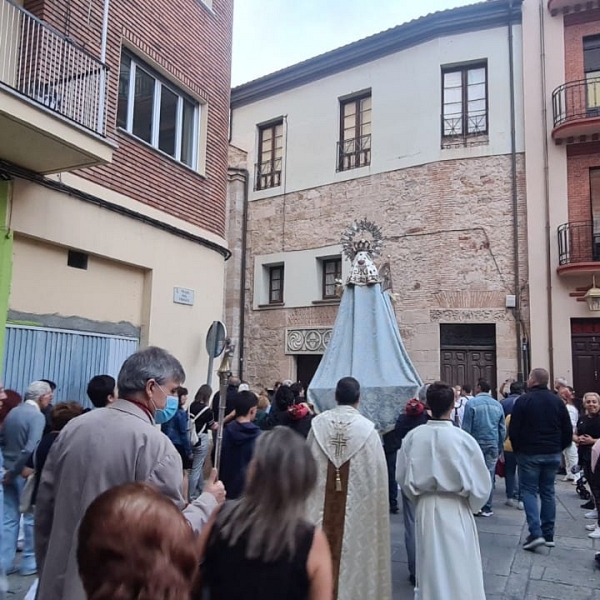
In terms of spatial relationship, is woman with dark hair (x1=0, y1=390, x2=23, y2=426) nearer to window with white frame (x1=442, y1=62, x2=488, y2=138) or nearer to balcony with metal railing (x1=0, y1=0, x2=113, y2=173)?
balcony with metal railing (x1=0, y1=0, x2=113, y2=173)

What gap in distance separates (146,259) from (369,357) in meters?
4.21

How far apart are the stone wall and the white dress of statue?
11.1 m

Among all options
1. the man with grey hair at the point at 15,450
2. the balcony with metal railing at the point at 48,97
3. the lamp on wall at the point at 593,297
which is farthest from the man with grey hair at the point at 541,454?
the lamp on wall at the point at 593,297

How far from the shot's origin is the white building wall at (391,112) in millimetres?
15602

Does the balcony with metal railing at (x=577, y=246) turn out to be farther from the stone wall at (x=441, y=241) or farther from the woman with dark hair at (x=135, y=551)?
the woman with dark hair at (x=135, y=551)

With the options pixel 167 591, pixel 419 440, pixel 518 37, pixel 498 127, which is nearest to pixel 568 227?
pixel 498 127

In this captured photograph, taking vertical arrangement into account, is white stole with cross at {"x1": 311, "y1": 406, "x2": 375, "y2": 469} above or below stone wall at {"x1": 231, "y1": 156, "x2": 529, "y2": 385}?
below

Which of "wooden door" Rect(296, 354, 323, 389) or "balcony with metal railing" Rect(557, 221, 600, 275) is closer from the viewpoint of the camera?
"balcony with metal railing" Rect(557, 221, 600, 275)

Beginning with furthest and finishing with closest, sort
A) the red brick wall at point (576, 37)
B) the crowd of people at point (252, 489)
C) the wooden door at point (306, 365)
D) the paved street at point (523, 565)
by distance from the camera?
the wooden door at point (306, 365) < the red brick wall at point (576, 37) < the paved street at point (523, 565) < the crowd of people at point (252, 489)

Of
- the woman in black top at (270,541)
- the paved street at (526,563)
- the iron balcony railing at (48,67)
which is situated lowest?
the paved street at (526,563)

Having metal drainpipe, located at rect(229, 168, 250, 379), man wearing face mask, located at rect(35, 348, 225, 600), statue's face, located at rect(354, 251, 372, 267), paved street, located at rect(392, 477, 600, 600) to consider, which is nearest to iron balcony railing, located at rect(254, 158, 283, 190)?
metal drainpipe, located at rect(229, 168, 250, 379)

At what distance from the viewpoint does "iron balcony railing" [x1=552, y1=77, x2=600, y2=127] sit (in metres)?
14.6

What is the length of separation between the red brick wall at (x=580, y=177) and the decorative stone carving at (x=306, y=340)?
7.26 metres

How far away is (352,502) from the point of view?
446 centimetres
